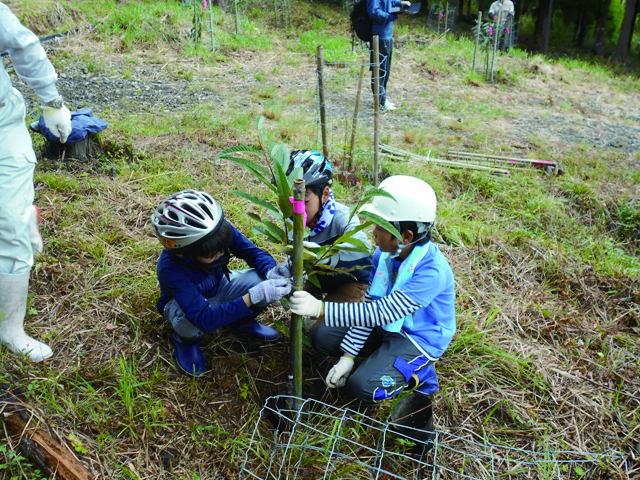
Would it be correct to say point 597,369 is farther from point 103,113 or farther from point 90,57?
point 90,57

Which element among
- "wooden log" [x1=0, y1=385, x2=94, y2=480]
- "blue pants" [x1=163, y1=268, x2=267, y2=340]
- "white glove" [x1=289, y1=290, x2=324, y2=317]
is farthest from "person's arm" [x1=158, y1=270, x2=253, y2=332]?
"wooden log" [x1=0, y1=385, x2=94, y2=480]

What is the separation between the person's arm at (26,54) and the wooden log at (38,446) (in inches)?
66.4

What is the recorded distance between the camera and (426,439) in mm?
2400

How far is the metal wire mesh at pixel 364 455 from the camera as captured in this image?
222cm

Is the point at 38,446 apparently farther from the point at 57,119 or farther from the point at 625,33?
the point at 625,33

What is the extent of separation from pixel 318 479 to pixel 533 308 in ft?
6.99

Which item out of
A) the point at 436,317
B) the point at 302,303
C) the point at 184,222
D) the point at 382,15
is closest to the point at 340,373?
the point at 436,317

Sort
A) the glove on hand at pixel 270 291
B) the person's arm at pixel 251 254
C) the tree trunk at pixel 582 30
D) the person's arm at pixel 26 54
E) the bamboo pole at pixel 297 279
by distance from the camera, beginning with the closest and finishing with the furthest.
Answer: the bamboo pole at pixel 297 279, the glove on hand at pixel 270 291, the person's arm at pixel 26 54, the person's arm at pixel 251 254, the tree trunk at pixel 582 30

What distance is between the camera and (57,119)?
10.0ft

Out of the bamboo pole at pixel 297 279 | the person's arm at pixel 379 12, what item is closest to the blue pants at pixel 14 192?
the bamboo pole at pixel 297 279

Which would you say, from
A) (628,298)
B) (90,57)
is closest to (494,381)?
(628,298)

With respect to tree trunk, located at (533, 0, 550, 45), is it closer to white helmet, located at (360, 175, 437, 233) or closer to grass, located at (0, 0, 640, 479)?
grass, located at (0, 0, 640, 479)

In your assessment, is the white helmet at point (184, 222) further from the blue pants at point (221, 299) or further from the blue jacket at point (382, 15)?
the blue jacket at point (382, 15)

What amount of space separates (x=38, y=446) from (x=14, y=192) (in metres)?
1.21
